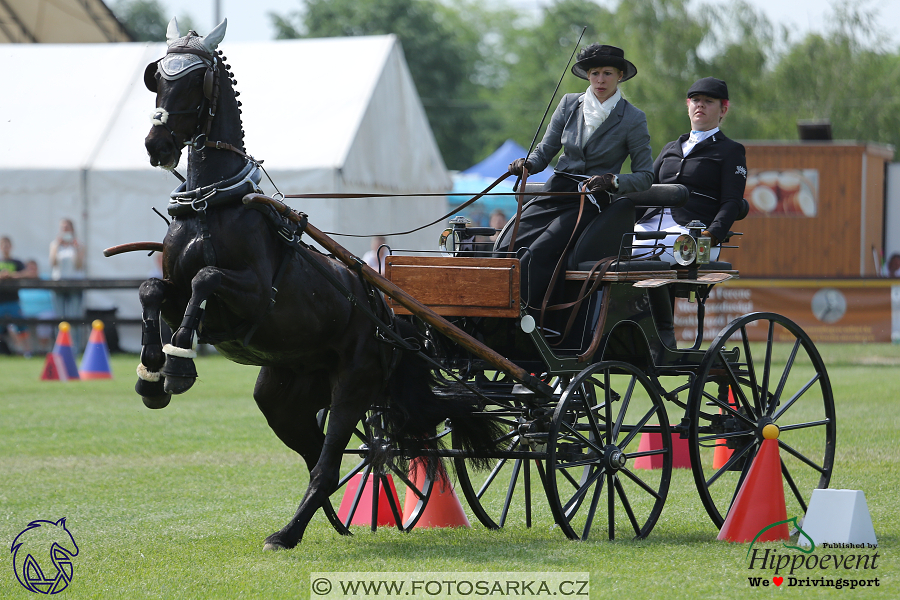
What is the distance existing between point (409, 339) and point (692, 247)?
171 cm

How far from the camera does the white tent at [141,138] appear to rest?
17625 mm

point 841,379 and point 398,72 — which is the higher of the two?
point 398,72

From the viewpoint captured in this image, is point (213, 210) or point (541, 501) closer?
point (213, 210)

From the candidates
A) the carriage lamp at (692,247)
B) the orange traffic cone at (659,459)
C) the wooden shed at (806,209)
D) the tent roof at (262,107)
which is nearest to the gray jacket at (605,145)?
the carriage lamp at (692,247)

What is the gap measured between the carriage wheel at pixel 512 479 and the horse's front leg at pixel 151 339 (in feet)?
6.11

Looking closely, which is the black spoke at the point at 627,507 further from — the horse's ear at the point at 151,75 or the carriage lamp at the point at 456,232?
the horse's ear at the point at 151,75

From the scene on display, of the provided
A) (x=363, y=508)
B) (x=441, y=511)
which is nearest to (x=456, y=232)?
(x=441, y=511)

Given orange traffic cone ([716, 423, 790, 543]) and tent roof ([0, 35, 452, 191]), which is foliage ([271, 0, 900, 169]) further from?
orange traffic cone ([716, 423, 790, 543])

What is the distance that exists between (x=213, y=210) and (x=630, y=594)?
254 centimetres

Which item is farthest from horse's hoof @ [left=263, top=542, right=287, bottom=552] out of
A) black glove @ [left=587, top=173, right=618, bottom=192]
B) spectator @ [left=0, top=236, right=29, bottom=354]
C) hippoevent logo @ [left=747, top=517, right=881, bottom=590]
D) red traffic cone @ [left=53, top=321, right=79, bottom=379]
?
spectator @ [left=0, top=236, right=29, bottom=354]

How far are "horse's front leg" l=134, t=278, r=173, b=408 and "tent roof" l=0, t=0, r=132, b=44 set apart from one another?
941 inches

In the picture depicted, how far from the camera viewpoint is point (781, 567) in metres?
5.16

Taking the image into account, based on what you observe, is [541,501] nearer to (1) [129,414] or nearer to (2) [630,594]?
(2) [630,594]

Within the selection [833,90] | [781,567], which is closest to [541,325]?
[781,567]
